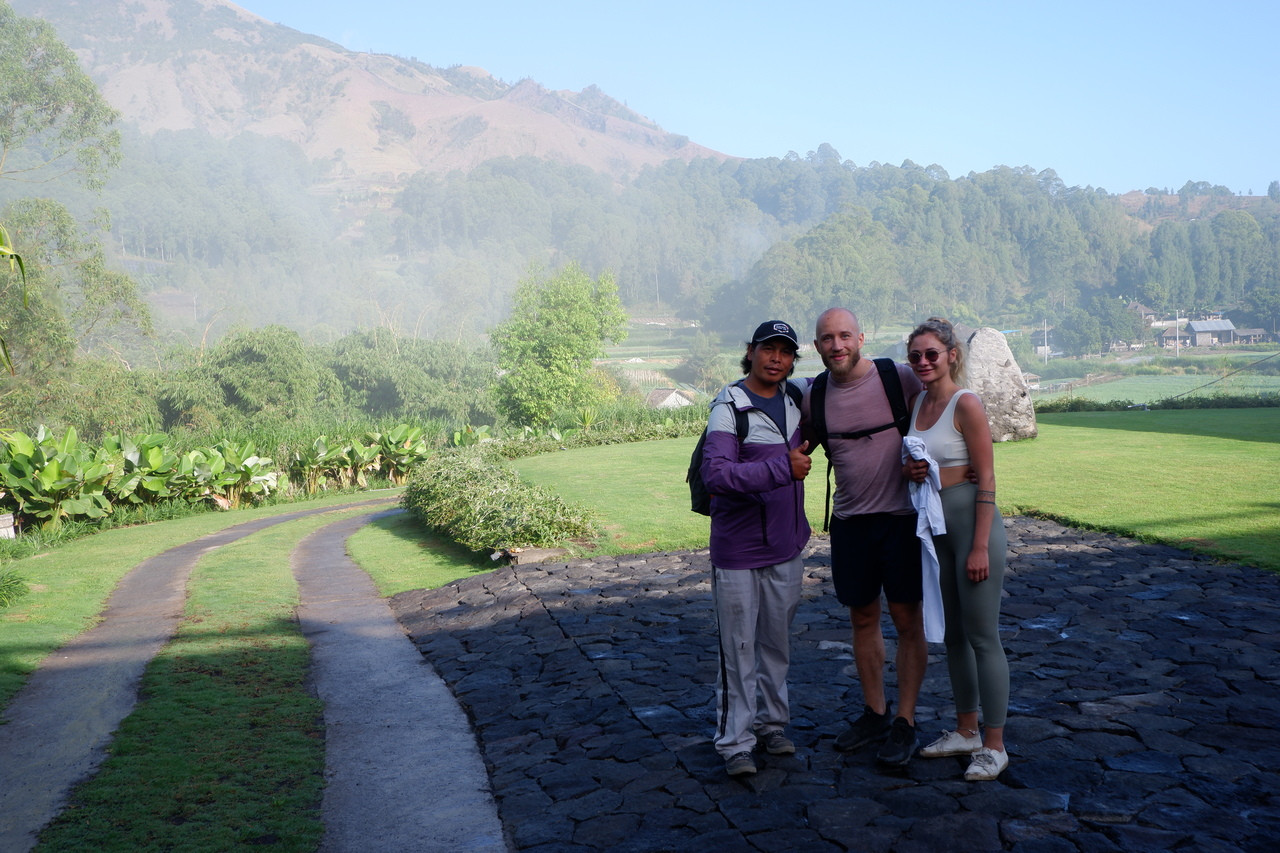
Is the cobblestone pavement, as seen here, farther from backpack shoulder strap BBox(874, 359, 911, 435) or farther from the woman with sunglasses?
backpack shoulder strap BBox(874, 359, 911, 435)

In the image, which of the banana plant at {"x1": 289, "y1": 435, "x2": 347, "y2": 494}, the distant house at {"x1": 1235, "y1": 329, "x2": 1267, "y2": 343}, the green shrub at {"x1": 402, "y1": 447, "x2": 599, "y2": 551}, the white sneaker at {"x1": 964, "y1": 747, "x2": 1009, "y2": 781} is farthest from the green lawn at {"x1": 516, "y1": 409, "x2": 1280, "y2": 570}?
the distant house at {"x1": 1235, "y1": 329, "x2": 1267, "y2": 343}

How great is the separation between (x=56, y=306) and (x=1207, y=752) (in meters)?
40.3

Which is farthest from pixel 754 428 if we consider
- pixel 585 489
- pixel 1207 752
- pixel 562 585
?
pixel 585 489

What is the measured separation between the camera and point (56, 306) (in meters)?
35.2

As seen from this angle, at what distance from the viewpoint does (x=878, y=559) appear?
330 centimetres

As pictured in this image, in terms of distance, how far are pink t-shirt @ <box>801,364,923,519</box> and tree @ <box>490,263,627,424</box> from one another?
157 ft

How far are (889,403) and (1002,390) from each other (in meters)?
13.0

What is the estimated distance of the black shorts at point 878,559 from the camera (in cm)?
327

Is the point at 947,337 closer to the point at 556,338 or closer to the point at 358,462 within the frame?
the point at 358,462

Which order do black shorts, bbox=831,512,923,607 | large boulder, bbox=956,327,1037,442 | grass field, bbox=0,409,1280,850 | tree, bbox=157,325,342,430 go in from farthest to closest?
tree, bbox=157,325,342,430
large boulder, bbox=956,327,1037,442
grass field, bbox=0,409,1280,850
black shorts, bbox=831,512,923,607

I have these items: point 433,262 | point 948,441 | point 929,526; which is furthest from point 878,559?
point 433,262

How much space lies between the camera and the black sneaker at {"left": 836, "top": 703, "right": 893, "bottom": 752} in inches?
142

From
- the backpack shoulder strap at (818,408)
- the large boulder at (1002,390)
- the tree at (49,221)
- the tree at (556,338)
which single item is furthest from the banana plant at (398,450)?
the tree at (556,338)

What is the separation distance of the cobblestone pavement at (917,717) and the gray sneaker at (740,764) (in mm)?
56
